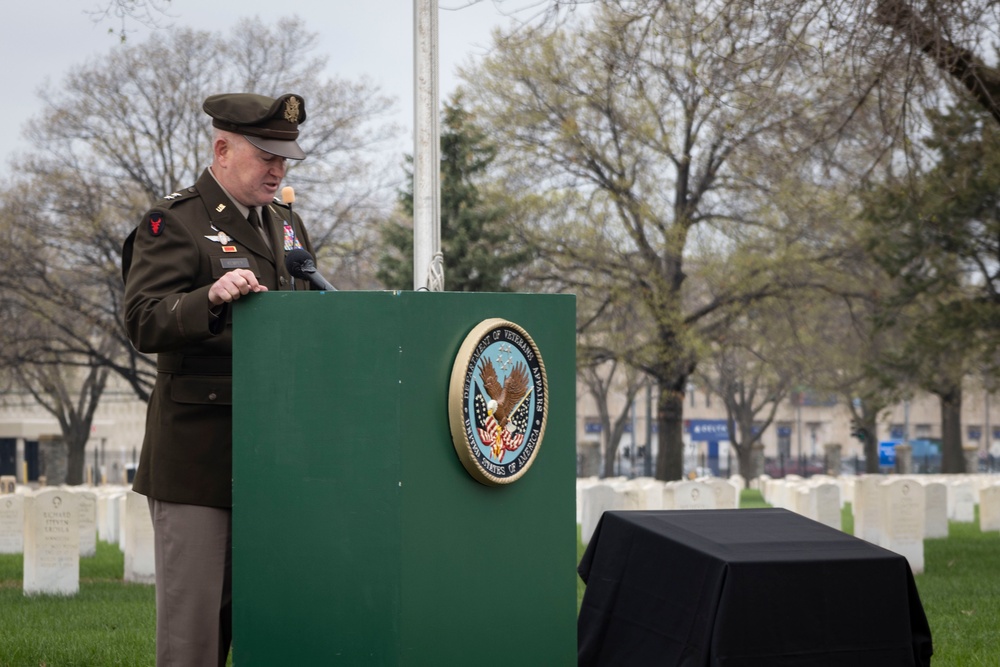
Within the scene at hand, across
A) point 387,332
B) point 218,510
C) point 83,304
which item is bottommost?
point 218,510

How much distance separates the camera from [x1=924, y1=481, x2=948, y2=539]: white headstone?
700 inches

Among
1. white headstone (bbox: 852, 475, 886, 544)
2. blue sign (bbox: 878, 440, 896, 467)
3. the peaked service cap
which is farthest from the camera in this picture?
blue sign (bbox: 878, 440, 896, 467)

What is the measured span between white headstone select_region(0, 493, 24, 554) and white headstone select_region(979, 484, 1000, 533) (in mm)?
14559

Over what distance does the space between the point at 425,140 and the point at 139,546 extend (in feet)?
19.9

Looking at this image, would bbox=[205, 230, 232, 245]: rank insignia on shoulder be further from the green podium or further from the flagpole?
the flagpole

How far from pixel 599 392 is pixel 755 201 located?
25.6 meters

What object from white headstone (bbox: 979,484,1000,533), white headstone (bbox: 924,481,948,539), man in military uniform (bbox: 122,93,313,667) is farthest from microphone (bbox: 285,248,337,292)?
white headstone (bbox: 979,484,1000,533)

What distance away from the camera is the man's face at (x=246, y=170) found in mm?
3781

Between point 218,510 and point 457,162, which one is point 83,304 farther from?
point 218,510

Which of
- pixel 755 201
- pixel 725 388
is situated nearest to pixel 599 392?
pixel 725 388

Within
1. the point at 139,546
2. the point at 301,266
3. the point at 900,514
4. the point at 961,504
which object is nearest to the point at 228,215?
the point at 301,266

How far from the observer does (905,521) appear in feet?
44.1

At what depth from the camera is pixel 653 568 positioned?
477cm

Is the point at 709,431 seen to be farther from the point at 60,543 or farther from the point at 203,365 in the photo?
the point at 203,365
